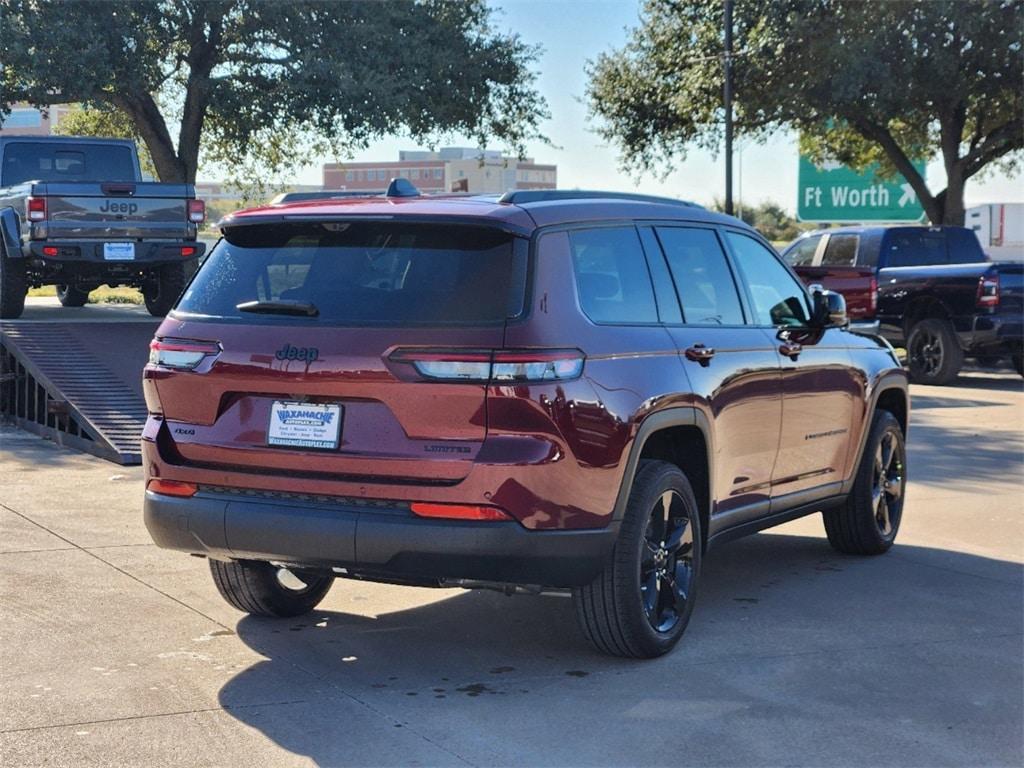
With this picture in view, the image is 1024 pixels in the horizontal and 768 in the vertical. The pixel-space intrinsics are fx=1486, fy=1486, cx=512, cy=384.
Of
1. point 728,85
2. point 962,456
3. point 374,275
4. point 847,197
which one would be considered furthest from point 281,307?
A: point 847,197

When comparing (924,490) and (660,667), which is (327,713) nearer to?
(660,667)

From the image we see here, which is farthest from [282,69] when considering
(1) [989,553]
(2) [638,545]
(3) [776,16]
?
(2) [638,545]

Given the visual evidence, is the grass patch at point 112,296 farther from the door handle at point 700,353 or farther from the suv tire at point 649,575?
the suv tire at point 649,575

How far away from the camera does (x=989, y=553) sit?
26.0ft

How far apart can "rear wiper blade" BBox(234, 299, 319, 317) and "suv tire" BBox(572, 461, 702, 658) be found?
4.48 feet

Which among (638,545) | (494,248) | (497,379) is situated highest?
(494,248)

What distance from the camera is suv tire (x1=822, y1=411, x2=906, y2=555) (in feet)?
25.3

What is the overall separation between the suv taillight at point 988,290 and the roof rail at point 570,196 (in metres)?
11.4

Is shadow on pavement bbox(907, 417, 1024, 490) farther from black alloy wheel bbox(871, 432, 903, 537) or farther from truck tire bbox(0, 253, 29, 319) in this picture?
truck tire bbox(0, 253, 29, 319)

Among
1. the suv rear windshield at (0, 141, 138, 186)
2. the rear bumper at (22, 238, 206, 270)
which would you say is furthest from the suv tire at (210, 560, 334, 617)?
the suv rear windshield at (0, 141, 138, 186)

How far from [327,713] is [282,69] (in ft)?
68.9

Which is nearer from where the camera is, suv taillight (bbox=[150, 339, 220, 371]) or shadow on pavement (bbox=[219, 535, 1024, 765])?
shadow on pavement (bbox=[219, 535, 1024, 765])

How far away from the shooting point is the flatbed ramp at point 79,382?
430 inches

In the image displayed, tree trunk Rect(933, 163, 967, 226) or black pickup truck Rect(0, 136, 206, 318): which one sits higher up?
tree trunk Rect(933, 163, 967, 226)
